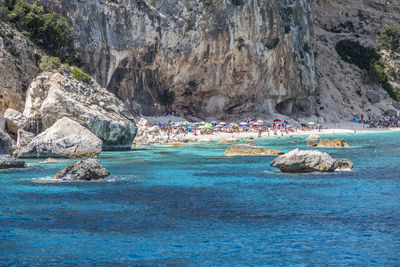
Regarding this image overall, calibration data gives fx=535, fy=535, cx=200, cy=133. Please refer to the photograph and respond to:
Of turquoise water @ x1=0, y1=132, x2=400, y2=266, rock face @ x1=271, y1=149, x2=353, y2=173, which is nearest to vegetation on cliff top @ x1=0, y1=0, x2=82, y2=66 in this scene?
turquoise water @ x1=0, y1=132, x2=400, y2=266

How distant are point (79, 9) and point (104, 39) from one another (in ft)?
13.6

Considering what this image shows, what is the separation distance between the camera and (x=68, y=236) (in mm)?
14797

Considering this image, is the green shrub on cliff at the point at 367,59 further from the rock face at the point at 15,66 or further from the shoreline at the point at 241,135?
the rock face at the point at 15,66

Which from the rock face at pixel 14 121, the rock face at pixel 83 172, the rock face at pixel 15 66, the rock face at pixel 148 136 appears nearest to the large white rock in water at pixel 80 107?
the rock face at pixel 14 121

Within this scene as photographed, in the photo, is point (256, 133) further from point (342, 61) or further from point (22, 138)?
point (342, 61)

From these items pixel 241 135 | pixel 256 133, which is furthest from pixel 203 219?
pixel 256 133

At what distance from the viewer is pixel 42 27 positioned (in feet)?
167

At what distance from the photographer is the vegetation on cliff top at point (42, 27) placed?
5012cm

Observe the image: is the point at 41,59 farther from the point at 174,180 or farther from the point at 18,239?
the point at 18,239

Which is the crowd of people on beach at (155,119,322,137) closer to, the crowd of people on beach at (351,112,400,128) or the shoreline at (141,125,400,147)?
the shoreline at (141,125,400,147)

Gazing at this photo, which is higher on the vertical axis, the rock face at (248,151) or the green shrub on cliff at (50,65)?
the green shrub on cliff at (50,65)

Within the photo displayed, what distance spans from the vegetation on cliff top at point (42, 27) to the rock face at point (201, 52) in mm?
3288

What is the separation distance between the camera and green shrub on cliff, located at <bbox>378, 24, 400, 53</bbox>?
10062cm

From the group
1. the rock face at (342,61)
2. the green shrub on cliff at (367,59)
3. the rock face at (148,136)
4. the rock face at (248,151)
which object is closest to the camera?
the rock face at (248,151)
